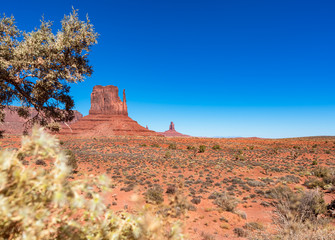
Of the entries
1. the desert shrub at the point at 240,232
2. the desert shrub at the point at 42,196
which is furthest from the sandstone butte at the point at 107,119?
the desert shrub at the point at 42,196

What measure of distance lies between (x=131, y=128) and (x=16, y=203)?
98.9m

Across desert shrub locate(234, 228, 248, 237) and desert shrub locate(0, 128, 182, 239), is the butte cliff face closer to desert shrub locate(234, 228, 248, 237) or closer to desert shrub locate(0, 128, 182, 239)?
desert shrub locate(234, 228, 248, 237)

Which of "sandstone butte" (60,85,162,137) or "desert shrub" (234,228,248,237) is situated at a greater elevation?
"sandstone butte" (60,85,162,137)

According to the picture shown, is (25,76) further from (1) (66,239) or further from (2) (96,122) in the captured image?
(2) (96,122)

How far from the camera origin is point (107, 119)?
108 metres

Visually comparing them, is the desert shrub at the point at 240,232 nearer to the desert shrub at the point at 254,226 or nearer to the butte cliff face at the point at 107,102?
the desert shrub at the point at 254,226

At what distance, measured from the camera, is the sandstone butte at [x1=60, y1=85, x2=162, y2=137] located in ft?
300

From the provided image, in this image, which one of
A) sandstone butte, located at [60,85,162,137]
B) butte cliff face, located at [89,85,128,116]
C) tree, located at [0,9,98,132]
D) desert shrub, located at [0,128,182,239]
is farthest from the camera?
butte cliff face, located at [89,85,128,116]

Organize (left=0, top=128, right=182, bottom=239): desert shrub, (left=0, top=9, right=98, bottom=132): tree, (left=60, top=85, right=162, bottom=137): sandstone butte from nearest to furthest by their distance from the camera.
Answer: (left=0, top=128, right=182, bottom=239): desert shrub, (left=0, top=9, right=98, bottom=132): tree, (left=60, top=85, right=162, bottom=137): sandstone butte

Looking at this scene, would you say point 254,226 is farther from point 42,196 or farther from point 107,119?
point 107,119

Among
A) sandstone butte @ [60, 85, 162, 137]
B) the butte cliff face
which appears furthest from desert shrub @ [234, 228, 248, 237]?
the butte cliff face

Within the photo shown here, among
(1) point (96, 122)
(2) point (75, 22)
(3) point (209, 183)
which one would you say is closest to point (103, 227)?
(2) point (75, 22)

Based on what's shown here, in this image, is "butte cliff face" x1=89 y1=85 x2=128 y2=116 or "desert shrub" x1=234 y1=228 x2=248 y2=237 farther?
"butte cliff face" x1=89 y1=85 x2=128 y2=116

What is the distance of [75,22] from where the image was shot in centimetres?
659
